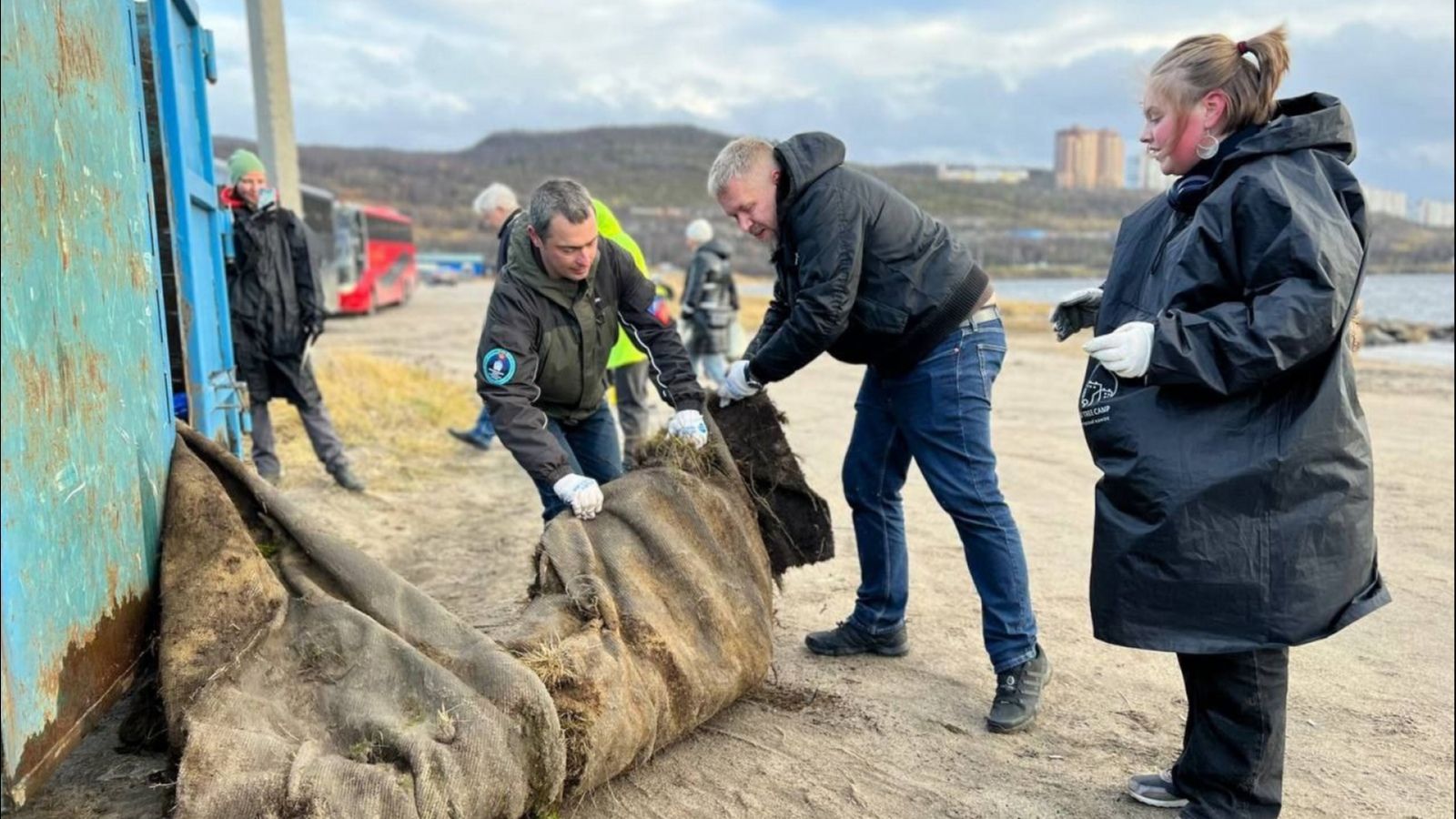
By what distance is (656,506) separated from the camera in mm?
3143

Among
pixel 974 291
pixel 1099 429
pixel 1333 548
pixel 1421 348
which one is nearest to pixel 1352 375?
pixel 1333 548

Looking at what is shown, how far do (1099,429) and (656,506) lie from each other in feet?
4.14

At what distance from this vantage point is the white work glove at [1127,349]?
2.37 metres

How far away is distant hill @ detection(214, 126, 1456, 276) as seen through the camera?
91.9 meters

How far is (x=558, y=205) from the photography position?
325 cm

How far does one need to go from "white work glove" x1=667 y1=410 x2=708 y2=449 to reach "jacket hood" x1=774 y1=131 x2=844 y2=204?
74cm

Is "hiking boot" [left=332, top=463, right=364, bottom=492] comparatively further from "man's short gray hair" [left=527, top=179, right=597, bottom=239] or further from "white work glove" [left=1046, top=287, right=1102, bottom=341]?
"white work glove" [left=1046, top=287, right=1102, bottom=341]

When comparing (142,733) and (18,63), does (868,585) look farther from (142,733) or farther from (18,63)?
(18,63)

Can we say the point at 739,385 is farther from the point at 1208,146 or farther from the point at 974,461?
the point at 1208,146

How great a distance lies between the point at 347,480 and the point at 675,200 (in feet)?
349

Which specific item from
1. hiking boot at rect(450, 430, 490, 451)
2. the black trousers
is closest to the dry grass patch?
hiking boot at rect(450, 430, 490, 451)

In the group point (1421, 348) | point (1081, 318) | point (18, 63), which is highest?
point (18, 63)

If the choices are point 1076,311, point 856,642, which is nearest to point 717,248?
point 856,642

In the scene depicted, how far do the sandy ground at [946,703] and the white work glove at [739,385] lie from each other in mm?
945
